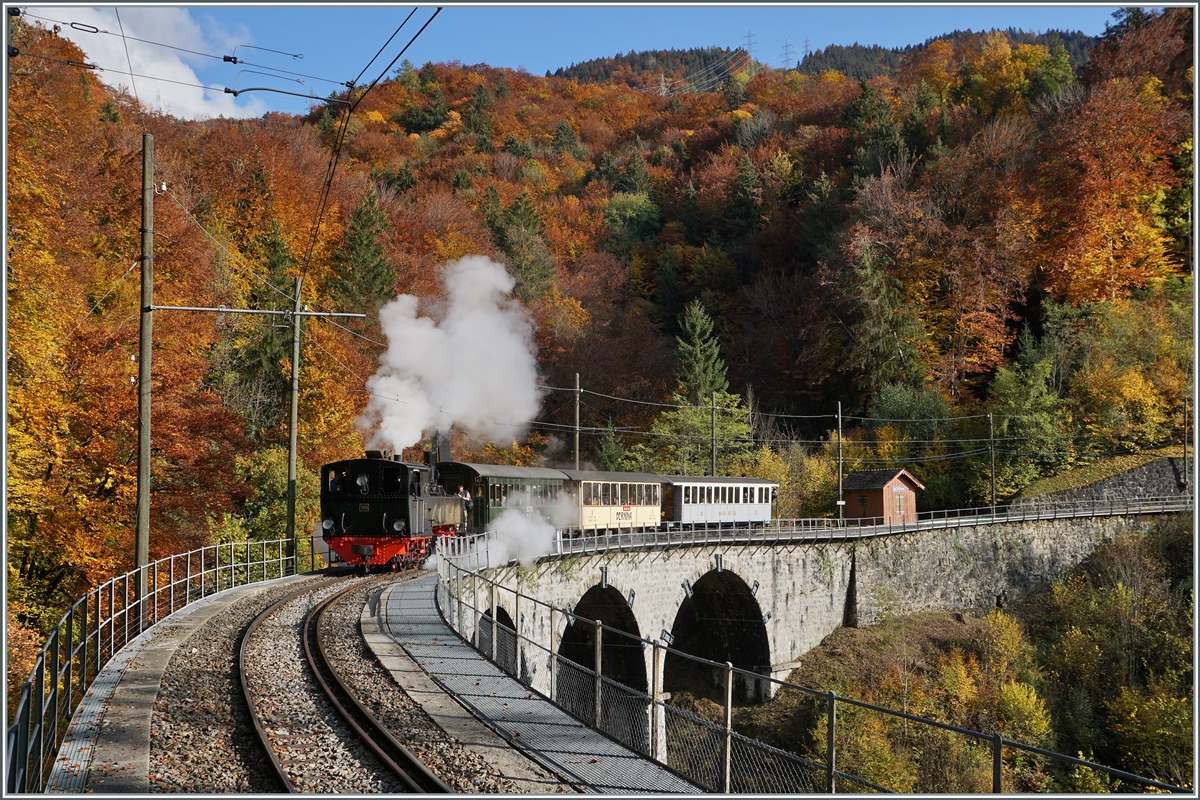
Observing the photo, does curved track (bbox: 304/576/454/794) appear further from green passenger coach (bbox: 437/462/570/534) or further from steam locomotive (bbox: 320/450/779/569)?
green passenger coach (bbox: 437/462/570/534)

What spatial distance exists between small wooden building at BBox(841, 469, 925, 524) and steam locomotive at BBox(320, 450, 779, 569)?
10.0 metres

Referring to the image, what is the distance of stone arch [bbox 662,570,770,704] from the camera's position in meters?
34.1

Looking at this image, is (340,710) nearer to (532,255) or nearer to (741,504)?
(741,504)

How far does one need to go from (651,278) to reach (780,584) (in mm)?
37181

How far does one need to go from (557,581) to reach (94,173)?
20.2m

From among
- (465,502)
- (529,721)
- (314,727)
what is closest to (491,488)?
(465,502)

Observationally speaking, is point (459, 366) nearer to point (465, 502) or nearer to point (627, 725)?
point (465, 502)

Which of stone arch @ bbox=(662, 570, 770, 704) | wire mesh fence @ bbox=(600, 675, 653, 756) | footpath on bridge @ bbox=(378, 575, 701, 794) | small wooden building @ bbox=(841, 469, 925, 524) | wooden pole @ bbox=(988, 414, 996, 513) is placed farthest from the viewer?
small wooden building @ bbox=(841, 469, 925, 524)

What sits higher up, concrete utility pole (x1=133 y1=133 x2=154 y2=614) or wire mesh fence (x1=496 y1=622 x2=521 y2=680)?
concrete utility pole (x1=133 y1=133 x2=154 y2=614)

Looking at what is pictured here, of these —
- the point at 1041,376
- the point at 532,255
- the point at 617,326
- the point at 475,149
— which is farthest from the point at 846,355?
the point at 475,149

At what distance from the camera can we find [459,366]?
33938 millimetres

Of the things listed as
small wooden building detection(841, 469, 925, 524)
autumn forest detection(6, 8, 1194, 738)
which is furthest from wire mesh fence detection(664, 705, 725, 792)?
small wooden building detection(841, 469, 925, 524)

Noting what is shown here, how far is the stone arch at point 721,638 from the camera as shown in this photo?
3406 cm

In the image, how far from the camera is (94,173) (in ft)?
97.3
